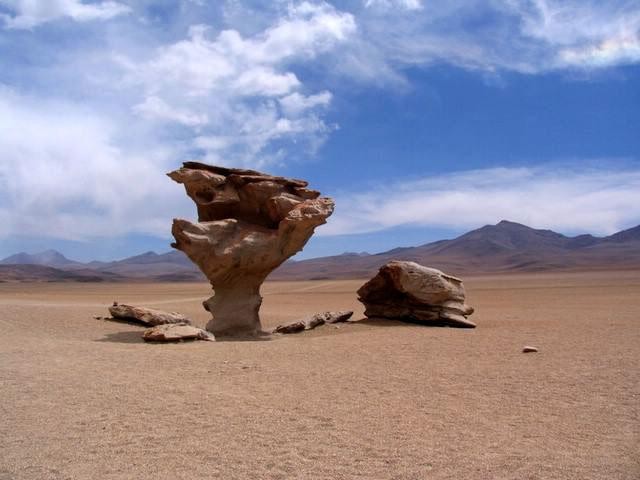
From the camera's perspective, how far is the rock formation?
14391 mm

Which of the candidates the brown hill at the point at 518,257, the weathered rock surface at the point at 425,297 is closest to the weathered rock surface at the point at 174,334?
the weathered rock surface at the point at 425,297

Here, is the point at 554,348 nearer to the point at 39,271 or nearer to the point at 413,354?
the point at 413,354

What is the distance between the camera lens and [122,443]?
556cm

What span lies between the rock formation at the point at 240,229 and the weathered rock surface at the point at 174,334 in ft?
5.39

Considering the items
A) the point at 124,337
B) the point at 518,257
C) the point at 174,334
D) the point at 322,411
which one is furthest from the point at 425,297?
the point at 518,257

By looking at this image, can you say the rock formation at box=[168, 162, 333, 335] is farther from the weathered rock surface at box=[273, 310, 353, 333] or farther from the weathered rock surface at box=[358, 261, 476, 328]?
the weathered rock surface at box=[358, 261, 476, 328]

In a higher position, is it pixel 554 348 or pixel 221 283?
pixel 221 283

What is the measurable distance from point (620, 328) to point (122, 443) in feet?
42.8

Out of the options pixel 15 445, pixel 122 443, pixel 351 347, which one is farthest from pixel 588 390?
pixel 15 445

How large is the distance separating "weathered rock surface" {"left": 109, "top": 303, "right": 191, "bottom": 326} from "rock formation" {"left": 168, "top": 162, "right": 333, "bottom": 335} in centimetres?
167

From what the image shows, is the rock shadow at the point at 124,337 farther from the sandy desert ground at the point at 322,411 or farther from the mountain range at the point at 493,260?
the mountain range at the point at 493,260

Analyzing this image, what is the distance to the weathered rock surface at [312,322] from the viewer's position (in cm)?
1587

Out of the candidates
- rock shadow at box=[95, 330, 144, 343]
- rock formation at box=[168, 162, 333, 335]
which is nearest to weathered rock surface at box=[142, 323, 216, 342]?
rock shadow at box=[95, 330, 144, 343]

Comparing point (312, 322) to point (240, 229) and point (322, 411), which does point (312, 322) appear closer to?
point (240, 229)
